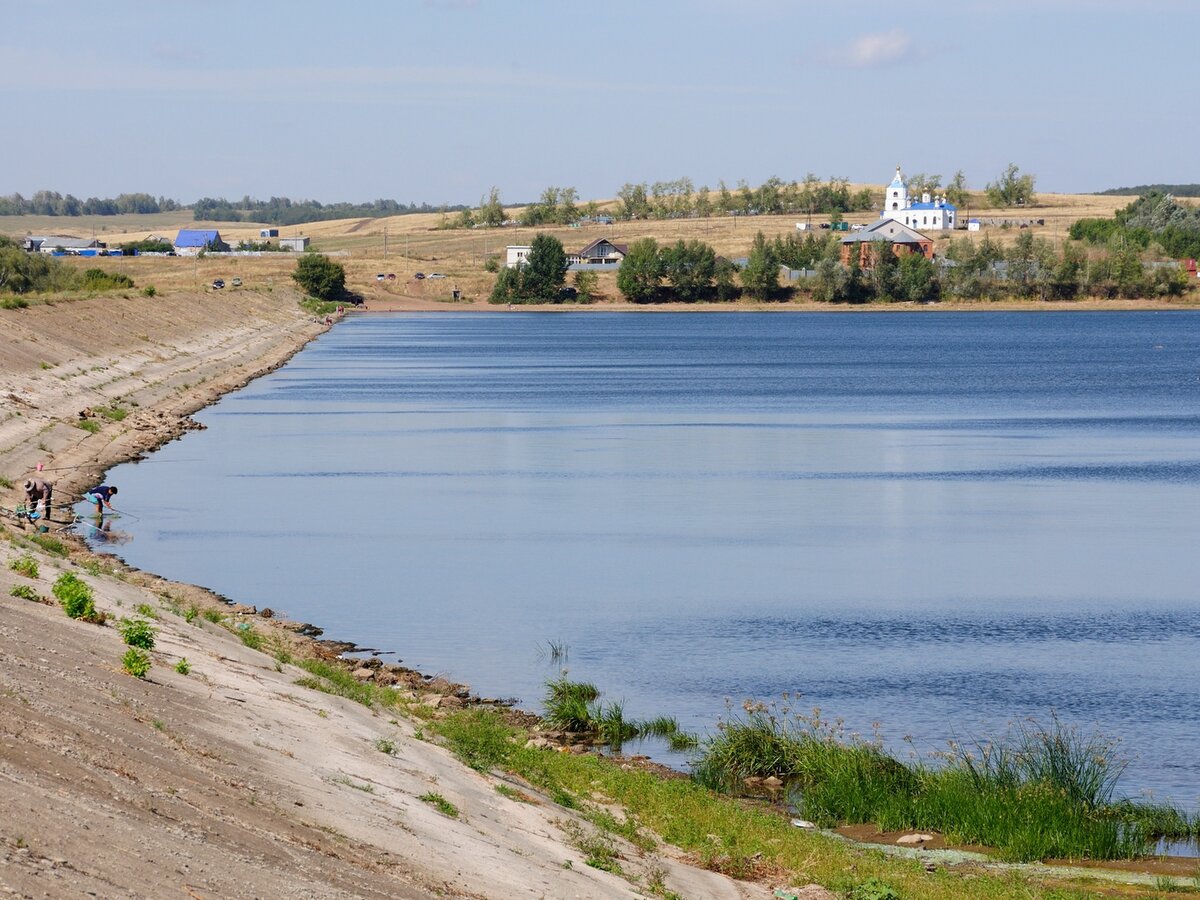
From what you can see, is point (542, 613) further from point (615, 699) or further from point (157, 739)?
point (157, 739)

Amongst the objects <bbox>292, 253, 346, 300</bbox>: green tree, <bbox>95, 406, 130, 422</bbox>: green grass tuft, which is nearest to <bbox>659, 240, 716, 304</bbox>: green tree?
<bbox>292, 253, 346, 300</bbox>: green tree

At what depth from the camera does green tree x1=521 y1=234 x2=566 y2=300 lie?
619 ft

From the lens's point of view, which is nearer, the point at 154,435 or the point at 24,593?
the point at 24,593

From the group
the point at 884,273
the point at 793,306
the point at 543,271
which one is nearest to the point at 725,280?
the point at 793,306

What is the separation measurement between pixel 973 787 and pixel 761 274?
170 m

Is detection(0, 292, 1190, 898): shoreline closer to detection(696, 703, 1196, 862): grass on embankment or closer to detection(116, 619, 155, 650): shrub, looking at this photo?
detection(116, 619, 155, 650): shrub

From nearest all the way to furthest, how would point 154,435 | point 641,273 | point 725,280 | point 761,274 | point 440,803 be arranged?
1. point 440,803
2. point 154,435
3. point 761,274
4. point 641,273
5. point 725,280

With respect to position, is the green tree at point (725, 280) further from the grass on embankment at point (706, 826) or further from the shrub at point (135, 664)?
the shrub at point (135, 664)

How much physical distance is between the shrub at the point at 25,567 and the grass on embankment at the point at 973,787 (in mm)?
9193

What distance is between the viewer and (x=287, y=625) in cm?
2659

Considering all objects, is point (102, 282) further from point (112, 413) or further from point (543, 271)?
point (543, 271)

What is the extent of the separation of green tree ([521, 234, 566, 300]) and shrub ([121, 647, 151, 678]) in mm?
173337

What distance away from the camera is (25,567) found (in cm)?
2114

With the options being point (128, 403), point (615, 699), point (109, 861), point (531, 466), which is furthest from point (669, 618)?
point (128, 403)
